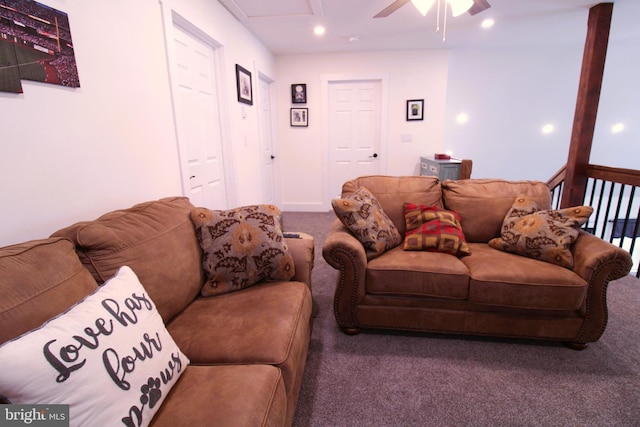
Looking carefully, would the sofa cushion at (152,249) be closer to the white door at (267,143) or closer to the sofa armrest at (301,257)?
the sofa armrest at (301,257)

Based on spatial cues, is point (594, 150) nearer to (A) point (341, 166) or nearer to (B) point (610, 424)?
(A) point (341, 166)

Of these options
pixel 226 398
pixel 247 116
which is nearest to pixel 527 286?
pixel 226 398

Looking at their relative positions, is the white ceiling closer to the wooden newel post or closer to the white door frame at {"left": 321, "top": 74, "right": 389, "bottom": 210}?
the wooden newel post

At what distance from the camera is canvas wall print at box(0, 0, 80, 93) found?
3.69 feet

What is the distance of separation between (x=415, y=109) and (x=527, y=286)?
361 cm

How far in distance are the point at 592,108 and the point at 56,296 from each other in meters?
4.50

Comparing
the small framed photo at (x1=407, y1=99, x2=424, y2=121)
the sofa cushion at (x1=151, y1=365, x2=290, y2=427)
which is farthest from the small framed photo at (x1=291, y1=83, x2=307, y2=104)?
the sofa cushion at (x1=151, y1=365, x2=290, y2=427)

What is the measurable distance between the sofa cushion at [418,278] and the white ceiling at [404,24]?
2456 mm

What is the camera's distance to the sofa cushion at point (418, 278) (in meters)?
1.77

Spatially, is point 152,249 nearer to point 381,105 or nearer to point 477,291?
point 477,291

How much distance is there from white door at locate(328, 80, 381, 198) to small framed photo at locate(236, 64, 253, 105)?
5.37 feet

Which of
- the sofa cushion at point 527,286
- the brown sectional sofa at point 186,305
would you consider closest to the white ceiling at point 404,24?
the brown sectional sofa at point 186,305

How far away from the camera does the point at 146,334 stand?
93 cm

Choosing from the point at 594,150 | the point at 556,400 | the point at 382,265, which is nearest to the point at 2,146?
the point at 382,265
